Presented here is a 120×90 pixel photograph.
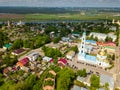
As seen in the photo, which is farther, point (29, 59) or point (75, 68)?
point (29, 59)

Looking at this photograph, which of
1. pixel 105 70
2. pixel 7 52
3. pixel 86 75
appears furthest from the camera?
pixel 7 52

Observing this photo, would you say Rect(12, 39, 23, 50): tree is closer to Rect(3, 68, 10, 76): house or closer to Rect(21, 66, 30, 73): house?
Rect(21, 66, 30, 73): house

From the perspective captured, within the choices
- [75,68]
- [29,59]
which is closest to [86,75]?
[75,68]

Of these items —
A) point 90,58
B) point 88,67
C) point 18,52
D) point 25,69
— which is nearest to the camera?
point 25,69

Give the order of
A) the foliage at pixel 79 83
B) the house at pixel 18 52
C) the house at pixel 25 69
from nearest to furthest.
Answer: the foliage at pixel 79 83, the house at pixel 25 69, the house at pixel 18 52

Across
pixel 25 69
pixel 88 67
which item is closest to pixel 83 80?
pixel 88 67

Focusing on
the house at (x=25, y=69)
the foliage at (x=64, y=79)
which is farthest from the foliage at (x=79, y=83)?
the house at (x=25, y=69)

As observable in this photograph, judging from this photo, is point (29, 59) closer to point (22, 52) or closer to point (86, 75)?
point (22, 52)

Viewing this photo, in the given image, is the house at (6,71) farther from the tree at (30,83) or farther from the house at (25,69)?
the tree at (30,83)

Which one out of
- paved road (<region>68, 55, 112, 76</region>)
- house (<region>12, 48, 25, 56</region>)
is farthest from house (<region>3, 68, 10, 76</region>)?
paved road (<region>68, 55, 112, 76</region>)

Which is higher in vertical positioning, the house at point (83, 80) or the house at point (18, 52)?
the house at point (18, 52)

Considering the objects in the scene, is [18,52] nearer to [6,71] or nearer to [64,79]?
[6,71]
